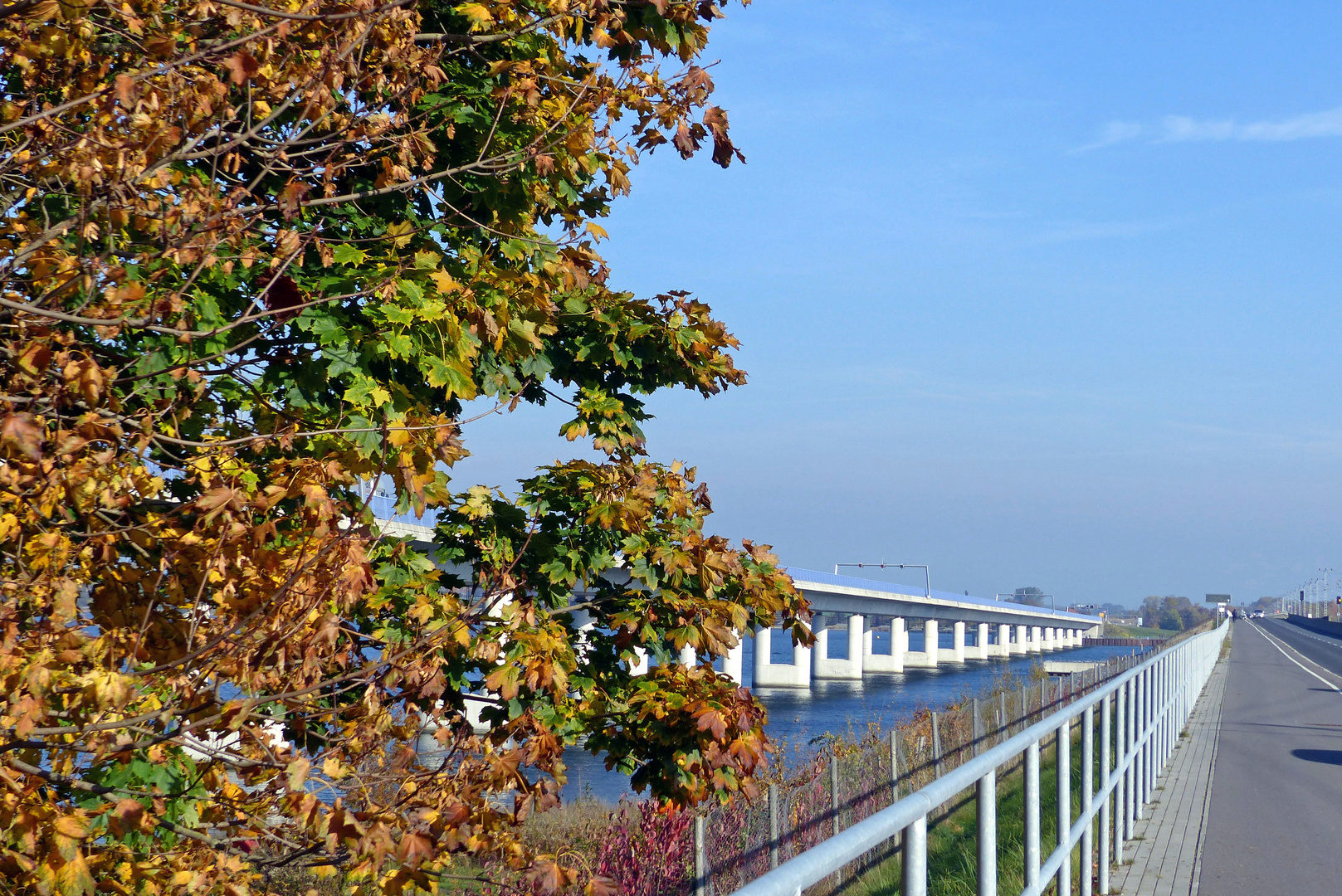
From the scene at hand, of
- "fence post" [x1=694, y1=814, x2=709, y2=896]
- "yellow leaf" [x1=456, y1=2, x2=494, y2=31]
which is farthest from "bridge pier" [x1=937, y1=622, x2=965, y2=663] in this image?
"yellow leaf" [x1=456, y1=2, x2=494, y2=31]

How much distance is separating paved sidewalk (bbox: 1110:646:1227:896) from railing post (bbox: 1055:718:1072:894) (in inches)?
81.3

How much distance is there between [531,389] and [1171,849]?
244 inches

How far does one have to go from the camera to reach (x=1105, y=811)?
7246 mm

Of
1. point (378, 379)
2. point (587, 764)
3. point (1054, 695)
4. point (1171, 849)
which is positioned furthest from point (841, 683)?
point (378, 379)

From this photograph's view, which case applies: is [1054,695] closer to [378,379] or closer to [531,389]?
[531,389]

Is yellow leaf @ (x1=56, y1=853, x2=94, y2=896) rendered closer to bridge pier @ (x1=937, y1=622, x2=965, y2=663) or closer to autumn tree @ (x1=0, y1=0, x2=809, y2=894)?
autumn tree @ (x1=0, y1=0, x2=809, y2=894)

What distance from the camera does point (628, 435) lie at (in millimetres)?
6512

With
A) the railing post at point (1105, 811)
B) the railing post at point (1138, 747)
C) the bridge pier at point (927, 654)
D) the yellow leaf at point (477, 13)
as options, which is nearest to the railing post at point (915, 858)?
the yellow leaf at point (477, 13)

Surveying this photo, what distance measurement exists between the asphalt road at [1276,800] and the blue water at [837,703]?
18.2 feet

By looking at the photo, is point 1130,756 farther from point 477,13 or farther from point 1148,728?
point 477,13

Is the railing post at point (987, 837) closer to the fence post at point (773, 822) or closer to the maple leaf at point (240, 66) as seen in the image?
the maple leaf at point (240, 66)

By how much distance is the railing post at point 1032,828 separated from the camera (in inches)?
179

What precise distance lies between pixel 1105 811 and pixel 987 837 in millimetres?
4053

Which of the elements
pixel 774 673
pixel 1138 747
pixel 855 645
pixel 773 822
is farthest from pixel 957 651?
pixel 773 822
